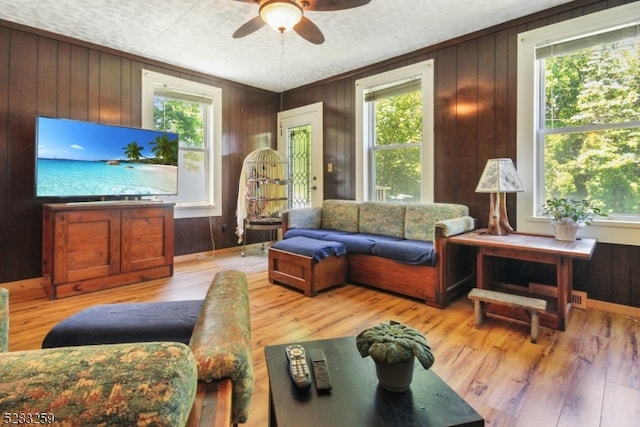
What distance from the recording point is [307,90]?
501 centimetres

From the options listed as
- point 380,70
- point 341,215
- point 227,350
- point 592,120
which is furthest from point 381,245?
point 227,350

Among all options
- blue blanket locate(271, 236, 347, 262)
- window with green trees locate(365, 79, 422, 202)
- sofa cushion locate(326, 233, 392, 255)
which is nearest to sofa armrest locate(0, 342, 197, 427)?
blue blanket locate(271, 236, 347, 262)

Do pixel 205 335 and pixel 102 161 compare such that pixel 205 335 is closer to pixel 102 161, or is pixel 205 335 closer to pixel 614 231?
pixel 614 231

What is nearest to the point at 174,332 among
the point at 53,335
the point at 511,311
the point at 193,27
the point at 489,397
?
the point at 53,335

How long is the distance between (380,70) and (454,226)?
2320 millimetres

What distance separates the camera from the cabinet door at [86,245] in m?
2.95

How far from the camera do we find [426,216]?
11.0ft

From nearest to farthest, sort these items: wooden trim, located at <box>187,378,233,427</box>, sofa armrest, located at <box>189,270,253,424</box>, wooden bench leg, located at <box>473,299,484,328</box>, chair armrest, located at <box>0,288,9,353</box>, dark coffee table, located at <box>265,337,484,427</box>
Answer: wooden trim, located at <box>187,378,233,427</box>
sofa armrest, located at <box>189,270,253,424</box>
dark coffee table, located at <box>265,337,484,427</box>
chair armrest, located at <box>0,288,9,353</box>
wooden bench leg, located at <box>473,299,484,328</box>

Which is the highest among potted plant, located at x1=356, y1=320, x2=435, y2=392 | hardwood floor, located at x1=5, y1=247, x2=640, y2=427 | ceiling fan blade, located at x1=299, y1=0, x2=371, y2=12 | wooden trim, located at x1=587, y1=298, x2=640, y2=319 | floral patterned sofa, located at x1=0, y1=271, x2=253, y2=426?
ceiling fan blade, located at x1=299, y1=0, x2=371, y2=12

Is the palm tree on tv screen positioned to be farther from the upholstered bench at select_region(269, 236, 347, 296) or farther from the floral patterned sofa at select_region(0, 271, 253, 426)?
the floral patterned sofa at select_region(0, 271, 253, 426)

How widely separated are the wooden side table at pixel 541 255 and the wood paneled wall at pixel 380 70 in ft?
1.80

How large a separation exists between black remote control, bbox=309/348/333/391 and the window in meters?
3.75

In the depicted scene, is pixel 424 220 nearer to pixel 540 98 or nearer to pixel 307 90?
pixel 540 98

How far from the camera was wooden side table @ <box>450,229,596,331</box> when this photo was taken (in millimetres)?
2252
